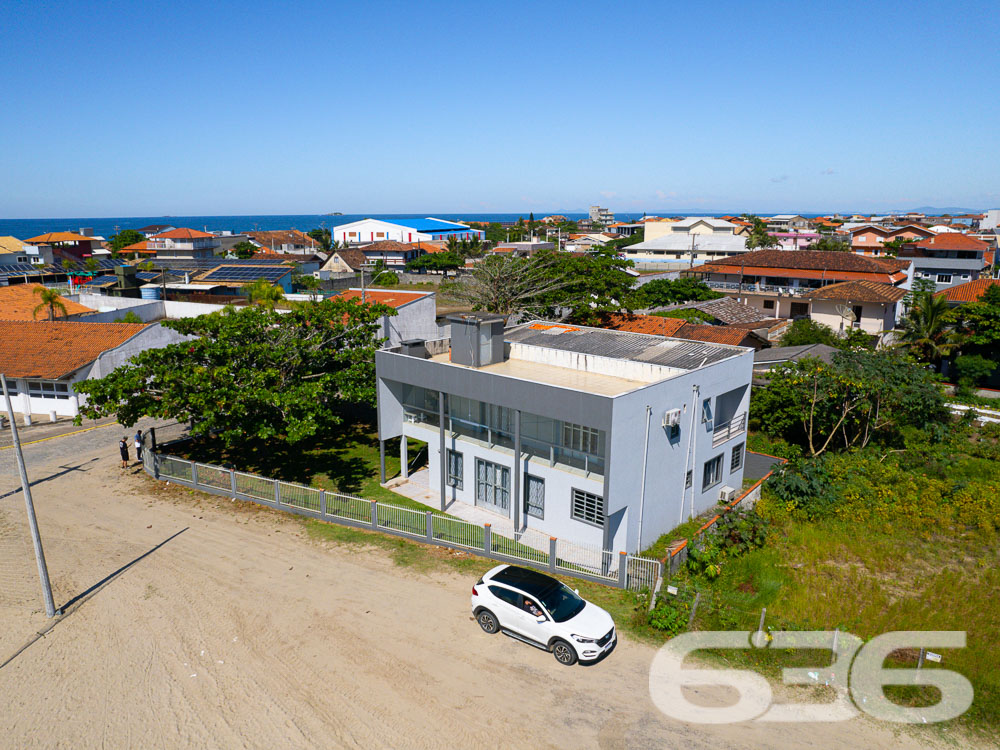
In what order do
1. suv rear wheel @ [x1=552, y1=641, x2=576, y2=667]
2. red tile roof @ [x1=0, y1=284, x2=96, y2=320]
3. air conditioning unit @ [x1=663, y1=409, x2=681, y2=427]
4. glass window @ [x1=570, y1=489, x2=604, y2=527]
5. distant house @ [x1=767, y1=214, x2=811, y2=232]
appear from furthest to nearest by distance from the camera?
1. distant house @ [x1=767, y1=214, x2=811, y2=232]
2. red tile roof @ [x1=0, y1=284, x2=96, y2=320]
3. glass window @ [x1=570, y1=489, x2=604, y2=527]
4. air conditioning unit @ [x1=663, y1=409, x2=681, y2=427]
5. suv rear wheel @ [x1=552, y1=641, x2=576, y2=667]

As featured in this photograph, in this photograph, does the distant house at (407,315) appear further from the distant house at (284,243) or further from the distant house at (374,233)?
the distant house at (374,233)

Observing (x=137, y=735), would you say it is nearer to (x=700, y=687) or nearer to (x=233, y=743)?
(x=233, y=743)

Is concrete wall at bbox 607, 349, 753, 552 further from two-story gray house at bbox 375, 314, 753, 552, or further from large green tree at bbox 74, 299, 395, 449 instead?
large green tree at bbox 74, 299, 395, 449

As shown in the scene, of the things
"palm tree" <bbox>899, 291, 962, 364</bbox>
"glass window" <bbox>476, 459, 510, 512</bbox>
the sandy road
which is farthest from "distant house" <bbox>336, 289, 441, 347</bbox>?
"palm tree" <bbox>899, 291, 962, 364</bbox>

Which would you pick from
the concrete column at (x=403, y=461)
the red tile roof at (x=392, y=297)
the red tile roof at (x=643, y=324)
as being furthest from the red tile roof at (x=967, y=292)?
the concrete column at (x=403, y=461)

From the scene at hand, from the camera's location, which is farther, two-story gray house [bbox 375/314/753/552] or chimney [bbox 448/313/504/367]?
chimney [bbox 448/313/504/367]

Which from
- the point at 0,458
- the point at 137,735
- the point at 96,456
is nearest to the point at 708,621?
the point at 137,735

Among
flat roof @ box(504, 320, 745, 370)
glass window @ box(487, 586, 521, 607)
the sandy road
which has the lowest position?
the sandy road

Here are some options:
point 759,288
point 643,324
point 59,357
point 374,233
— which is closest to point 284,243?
point 374,233
